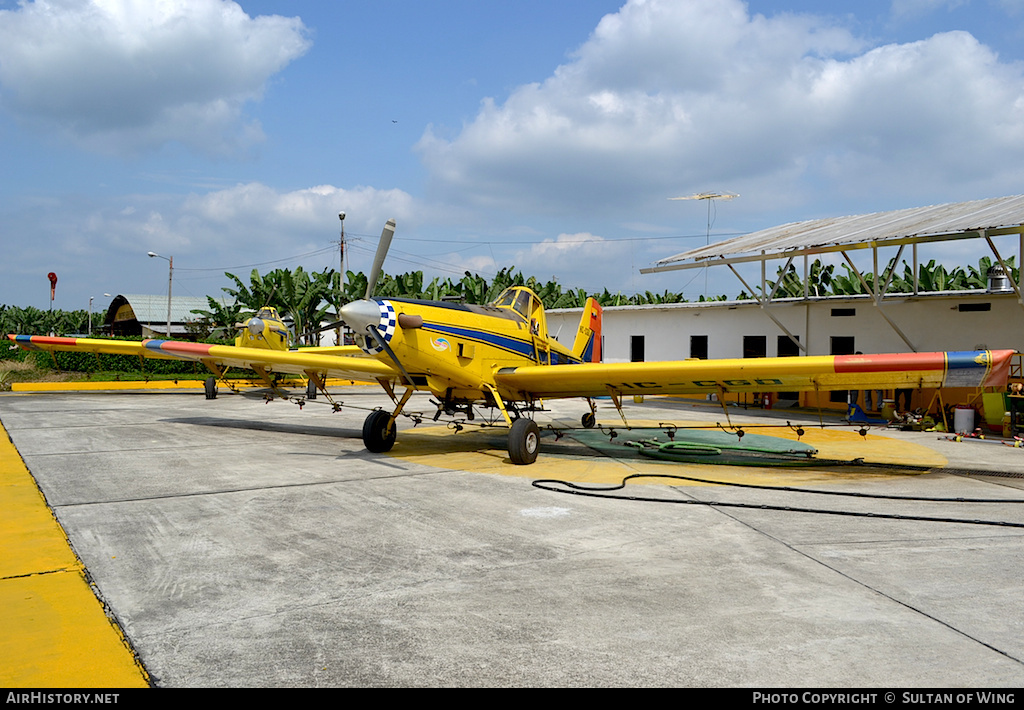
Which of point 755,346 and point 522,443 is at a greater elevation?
point 755,346

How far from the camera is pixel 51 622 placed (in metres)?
4.23

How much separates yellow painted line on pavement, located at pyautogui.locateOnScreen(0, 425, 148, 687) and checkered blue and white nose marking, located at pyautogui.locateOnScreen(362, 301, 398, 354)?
4677 millimetres

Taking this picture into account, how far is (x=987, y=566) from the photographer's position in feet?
18.3

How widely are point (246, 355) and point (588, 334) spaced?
25.3 ft

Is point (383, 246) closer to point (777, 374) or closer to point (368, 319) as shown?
point (368, 319)

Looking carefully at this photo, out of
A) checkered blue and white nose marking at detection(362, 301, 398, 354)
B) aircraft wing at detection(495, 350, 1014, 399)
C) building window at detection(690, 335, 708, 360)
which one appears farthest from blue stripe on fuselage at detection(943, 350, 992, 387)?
building window at detection(690, 335, 708, 360)

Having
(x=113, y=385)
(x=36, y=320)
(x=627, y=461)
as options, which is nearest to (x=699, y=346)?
(x=627, y=461)

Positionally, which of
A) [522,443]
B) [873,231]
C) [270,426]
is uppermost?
[873,231]

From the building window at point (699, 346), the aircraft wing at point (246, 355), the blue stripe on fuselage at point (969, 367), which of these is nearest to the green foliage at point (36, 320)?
the aircraft wing at point (246, 355)

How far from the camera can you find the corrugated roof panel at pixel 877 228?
1451cm

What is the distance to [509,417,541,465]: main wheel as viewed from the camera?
10.6m
